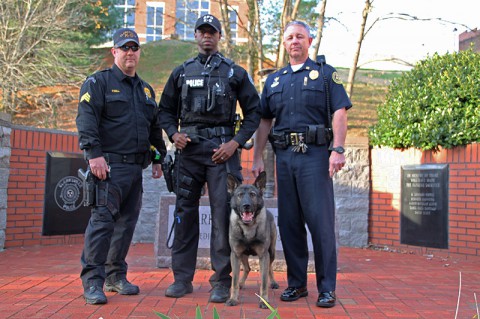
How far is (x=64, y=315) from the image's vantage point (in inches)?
163

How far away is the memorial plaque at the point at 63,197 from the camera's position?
8.60m

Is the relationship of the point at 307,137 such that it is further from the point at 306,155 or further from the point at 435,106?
the point at 435,106

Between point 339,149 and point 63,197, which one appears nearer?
point 339,149

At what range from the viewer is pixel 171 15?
619 inches

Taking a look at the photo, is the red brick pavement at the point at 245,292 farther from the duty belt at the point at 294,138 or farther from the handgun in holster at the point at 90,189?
the duty belt at the point at 294,138

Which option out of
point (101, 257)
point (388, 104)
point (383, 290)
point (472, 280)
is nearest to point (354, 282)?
point (383, 290)

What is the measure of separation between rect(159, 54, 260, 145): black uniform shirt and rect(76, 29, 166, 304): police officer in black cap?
7.5 inches

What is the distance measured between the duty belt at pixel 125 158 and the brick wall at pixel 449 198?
5.22 m

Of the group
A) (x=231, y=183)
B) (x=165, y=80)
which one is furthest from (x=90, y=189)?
(x=165, y=80)

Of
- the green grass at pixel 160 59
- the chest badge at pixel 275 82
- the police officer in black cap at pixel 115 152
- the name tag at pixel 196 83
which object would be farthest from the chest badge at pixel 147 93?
the green grass at pixel 160 59

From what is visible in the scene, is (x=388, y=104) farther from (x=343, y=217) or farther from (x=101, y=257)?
(x=101, y=257)

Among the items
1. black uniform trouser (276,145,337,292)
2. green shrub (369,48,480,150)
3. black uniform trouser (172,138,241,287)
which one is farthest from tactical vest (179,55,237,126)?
green shrub (369,48,480,150)

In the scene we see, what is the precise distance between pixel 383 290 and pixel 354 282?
1.84ft

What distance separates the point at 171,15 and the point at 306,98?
1179 cm
